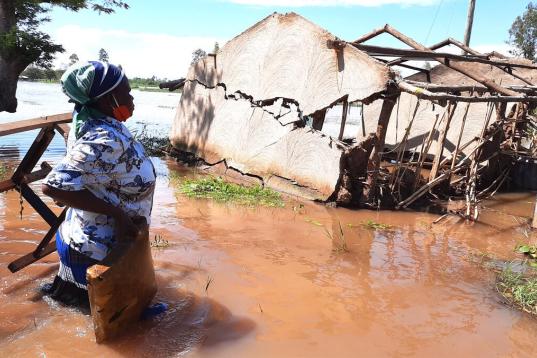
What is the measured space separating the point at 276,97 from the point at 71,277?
504 cm

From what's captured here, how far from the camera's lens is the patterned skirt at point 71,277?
256cm

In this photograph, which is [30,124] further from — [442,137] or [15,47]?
[15,47]

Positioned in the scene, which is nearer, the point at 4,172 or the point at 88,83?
the point at 88,83

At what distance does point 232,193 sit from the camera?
647 centimetres

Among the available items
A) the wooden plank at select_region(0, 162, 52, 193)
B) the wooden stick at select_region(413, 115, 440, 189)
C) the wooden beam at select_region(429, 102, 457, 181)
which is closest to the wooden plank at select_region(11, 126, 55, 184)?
the wooden plank at select_region(0, 162, 52, 193)

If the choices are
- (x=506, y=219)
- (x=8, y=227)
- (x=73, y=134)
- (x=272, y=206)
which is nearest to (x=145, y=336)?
(x=73, y=134)

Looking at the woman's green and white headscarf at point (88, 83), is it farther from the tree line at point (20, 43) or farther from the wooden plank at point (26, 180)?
the tree line at point (20, 43)

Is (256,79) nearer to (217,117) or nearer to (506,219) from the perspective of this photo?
(217,117)

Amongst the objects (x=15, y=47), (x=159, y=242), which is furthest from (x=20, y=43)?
(x=159, y=242)

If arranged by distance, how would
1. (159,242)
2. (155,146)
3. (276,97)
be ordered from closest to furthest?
(159,242), (276,97), (155,146)

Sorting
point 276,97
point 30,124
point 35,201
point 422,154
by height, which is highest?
point 276,97

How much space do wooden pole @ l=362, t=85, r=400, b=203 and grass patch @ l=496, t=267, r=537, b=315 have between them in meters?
2.29

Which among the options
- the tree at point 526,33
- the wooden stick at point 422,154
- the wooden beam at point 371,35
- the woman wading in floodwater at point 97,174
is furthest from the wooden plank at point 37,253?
the tree at point 526,33

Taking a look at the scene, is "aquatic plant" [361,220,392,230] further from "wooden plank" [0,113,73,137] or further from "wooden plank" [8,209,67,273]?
"wooden plank" [0,113,73,137]
